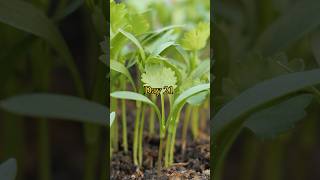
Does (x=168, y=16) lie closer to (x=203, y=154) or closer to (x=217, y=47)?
(x=217, y=47)

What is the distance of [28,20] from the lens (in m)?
0.55

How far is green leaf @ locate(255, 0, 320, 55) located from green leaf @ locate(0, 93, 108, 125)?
0.29m

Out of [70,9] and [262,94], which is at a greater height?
[70,9]

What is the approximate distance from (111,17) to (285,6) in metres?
0.42

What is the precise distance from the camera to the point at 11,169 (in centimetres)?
47

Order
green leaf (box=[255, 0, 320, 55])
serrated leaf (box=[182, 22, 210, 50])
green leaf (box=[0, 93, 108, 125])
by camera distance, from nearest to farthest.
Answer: green leaf (box=[0, 93, 108, 125])
serrated leaf (box=[182, 22, 210, 50])
green leaf (box=[255, 0, 320, 55])

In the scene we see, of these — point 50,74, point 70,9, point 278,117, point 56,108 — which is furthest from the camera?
point 50,74

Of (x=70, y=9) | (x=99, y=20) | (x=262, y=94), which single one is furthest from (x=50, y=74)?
(x=262, y=94)

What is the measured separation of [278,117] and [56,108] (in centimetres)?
24

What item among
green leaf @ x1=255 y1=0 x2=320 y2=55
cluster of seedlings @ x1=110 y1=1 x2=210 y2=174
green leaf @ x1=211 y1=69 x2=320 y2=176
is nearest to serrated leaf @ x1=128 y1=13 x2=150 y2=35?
cluster of seedlings @ x1=110 y1=1 x2=210 y2=174

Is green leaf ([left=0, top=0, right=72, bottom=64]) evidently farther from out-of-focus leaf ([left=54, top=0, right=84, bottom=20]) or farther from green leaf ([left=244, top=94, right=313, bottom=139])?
green leaf ([left=244, top=94, right=313, bottom=139])

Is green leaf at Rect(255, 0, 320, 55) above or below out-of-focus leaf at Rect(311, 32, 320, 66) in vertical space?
above

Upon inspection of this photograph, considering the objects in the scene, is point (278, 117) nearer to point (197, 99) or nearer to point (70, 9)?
point (197, 99)

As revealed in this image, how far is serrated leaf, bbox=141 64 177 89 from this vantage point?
1.50 feet
